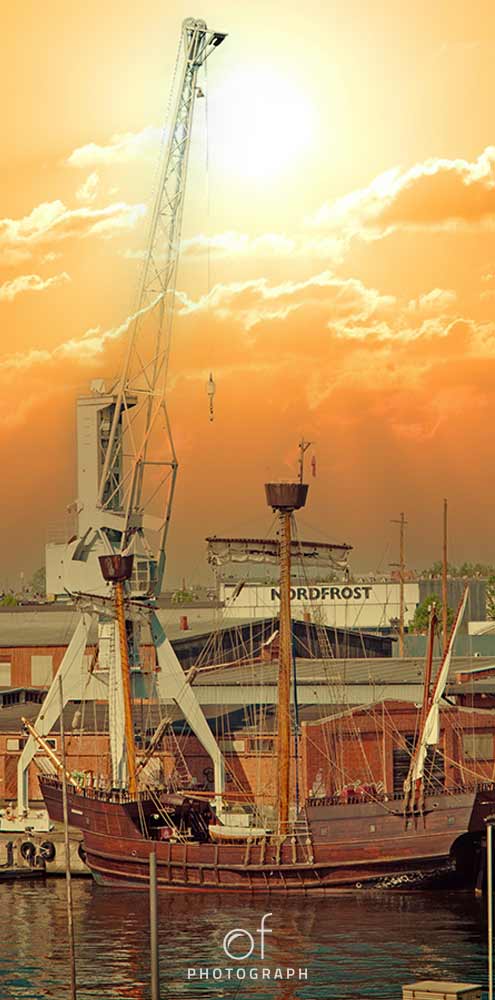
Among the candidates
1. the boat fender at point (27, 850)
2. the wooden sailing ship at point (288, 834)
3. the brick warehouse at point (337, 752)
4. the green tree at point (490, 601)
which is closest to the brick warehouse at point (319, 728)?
the brick warehouse at point (337, 752)

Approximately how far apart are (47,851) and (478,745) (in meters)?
19.6

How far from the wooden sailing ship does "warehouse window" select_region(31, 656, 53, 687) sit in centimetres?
3121

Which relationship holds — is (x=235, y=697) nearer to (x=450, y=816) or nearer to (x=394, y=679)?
(x=394, y=679)

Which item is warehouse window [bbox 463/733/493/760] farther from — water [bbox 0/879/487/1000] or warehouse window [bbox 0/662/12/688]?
warehouse window [bbox 0/662/12/688]

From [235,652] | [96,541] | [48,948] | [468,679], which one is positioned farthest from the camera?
[235,652]

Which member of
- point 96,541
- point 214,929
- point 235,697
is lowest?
point 214,929

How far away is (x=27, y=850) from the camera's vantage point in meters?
67.4

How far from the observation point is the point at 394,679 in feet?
271

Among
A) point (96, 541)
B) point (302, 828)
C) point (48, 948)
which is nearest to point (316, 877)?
point (302, 828)

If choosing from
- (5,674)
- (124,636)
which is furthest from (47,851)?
(5,674)

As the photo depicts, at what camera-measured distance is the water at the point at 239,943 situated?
44875 mm

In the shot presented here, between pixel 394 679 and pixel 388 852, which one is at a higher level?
pixel 394 679

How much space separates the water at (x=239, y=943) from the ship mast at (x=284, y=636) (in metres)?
5.13

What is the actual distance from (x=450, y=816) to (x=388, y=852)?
254 cm
